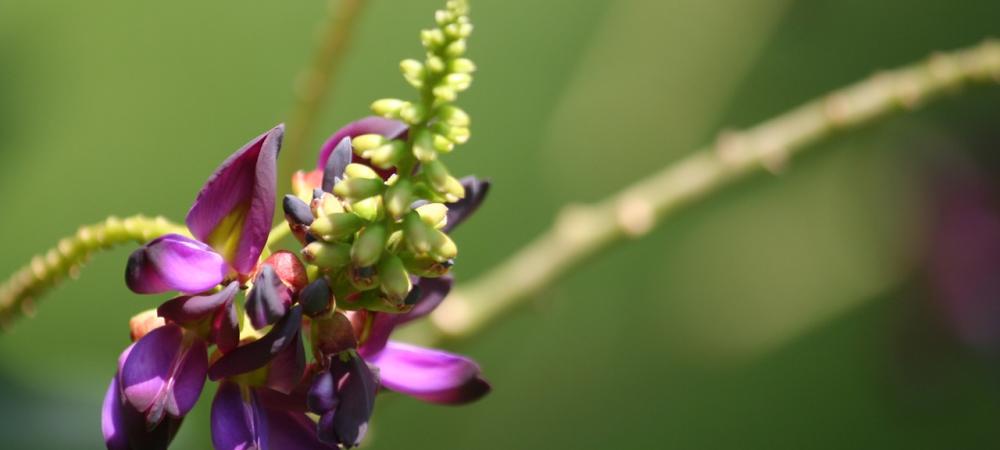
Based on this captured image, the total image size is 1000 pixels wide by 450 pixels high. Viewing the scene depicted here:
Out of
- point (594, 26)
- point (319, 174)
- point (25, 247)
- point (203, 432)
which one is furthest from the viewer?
point (594, 26)

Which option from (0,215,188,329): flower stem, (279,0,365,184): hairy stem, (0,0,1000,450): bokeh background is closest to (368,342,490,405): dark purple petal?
(0,215,188,329): flower stem

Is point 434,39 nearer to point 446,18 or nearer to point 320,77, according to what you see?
point 446,18

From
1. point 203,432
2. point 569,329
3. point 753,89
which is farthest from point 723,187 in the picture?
point 753,89

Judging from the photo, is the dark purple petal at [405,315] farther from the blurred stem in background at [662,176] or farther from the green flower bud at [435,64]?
the blurred stem in background at [662,176]

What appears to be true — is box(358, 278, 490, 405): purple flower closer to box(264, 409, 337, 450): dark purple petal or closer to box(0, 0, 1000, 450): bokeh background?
box(264, 409, 337, 450): dark purple petal

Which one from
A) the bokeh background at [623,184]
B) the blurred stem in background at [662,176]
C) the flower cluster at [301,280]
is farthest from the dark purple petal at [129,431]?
the bokeh background at [623,184]

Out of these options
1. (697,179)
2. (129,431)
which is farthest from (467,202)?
(697,179)

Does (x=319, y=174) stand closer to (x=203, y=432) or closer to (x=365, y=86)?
(x=203, y=432)
